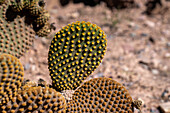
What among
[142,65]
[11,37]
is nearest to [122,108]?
[11,37]

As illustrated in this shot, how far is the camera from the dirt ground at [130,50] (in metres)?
2.80

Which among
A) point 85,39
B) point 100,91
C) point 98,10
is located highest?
point 98,10

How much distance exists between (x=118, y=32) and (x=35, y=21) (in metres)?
2.48

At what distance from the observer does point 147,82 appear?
114 inches

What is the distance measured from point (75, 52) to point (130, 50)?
2.22 m

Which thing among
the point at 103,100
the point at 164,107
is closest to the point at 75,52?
the point at 103,100

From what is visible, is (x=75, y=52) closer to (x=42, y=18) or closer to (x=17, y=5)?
(x=42, y=18)

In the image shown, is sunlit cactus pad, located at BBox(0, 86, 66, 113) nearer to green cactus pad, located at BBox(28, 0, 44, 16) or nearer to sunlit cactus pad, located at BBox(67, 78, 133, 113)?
sunlit cactus pad, located at BBox(67, 78, 133, 113)

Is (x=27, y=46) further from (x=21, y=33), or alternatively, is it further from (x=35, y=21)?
(x=35, y=21)

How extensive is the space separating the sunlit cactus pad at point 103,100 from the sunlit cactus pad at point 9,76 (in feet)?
1.65

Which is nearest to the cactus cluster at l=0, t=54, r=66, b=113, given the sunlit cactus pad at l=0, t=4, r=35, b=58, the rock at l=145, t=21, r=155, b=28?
the sunlit cactus pad at l=0, t=4, r=35, b=58

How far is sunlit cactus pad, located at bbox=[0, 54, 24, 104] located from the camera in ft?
4.50

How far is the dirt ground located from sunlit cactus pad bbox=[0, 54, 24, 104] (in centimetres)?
137

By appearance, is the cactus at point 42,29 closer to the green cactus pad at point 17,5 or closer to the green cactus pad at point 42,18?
the green cactus pad at point 42,18
